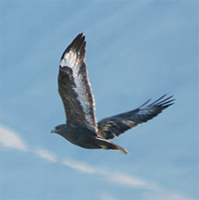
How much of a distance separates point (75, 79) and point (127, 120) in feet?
9.24

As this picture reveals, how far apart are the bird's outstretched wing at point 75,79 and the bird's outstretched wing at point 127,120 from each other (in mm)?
1332

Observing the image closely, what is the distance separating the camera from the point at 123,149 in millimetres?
17875

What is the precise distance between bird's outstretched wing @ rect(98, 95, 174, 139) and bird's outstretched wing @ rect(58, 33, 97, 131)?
1.33m

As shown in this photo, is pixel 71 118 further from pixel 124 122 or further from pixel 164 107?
pixel 164 107

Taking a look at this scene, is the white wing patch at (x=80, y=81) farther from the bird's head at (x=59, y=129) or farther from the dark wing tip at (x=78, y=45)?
the bird's head at (x=59, y=129)

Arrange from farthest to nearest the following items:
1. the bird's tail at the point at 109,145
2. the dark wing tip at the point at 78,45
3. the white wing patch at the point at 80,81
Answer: the dark wing tip at the point at 78,45
the white wing patch at the point at 80,81
the bird's tail at the point at 109,145

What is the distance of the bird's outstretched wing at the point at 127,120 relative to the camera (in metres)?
19.5

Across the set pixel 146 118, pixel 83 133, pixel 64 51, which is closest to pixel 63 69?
pixel 64 51

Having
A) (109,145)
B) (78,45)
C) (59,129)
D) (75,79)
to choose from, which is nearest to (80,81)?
(75,79)

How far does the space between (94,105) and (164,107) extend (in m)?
3.67

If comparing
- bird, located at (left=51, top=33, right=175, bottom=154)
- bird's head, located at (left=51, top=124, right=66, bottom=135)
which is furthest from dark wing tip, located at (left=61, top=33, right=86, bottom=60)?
bird's head, located at (left=51, top=124, right=66, bottom=135)

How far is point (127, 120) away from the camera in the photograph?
20.0 m

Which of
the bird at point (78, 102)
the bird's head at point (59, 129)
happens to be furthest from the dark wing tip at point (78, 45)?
the bird's head at point (59, 129)

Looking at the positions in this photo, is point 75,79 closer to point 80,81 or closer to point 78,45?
point 80,81
